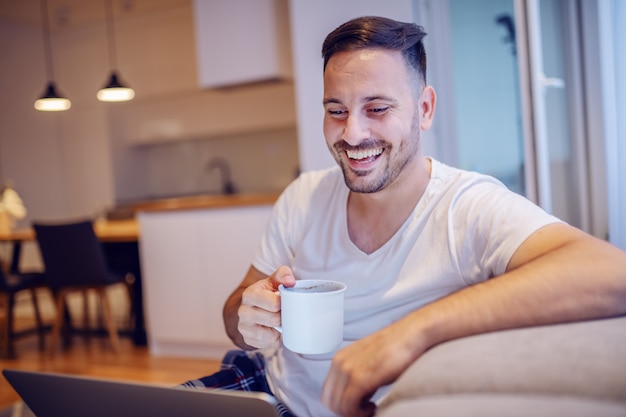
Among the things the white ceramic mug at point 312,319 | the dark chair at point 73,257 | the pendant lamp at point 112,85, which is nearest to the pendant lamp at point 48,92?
the pendant lamp at point 112,85

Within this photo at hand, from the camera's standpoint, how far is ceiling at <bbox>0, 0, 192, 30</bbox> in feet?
17.4

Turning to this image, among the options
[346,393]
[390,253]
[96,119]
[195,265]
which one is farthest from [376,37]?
[96,119]

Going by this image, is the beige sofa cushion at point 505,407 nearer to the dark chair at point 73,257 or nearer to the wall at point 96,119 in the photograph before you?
the dark chair at point 73,257

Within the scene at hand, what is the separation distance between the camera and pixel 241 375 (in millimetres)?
1256

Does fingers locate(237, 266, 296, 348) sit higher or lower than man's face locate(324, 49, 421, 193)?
lower

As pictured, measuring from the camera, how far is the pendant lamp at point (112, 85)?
403 cm

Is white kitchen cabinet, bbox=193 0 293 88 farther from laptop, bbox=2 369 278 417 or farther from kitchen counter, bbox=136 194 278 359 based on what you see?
laptop, bbox=2 369 278 417

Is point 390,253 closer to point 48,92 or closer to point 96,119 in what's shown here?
point 48,92

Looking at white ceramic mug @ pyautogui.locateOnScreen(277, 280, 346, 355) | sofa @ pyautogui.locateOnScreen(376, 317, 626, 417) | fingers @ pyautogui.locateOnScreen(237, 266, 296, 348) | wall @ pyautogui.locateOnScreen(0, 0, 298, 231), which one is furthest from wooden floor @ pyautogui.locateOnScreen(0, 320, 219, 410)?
sofa @ pyautogui.locateOnScreen(376, 317, 626, 417)

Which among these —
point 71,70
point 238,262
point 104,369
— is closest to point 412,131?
point 238,262

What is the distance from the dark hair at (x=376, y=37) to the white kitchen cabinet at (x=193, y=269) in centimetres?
A: 213

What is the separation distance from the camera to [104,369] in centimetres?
334

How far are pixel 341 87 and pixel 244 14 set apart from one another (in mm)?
2934

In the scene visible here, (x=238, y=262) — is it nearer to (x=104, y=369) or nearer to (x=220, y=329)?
(x=220, y=329)
